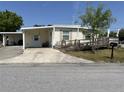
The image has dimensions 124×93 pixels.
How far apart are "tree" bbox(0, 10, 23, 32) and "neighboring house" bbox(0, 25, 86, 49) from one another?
30.2 m

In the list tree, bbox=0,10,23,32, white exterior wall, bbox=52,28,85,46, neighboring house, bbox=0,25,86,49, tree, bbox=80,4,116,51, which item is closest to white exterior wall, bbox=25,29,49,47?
neighboring house, bbox=0,25,86,49

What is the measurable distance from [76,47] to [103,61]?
26.4 feet

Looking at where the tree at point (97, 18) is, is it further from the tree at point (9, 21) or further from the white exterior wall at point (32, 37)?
the tree at point (9, 21)

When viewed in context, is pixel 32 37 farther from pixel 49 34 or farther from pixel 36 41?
pixel 49 34

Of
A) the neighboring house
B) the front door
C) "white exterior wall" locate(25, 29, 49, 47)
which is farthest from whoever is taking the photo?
the front door

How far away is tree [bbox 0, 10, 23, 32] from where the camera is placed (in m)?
60.7

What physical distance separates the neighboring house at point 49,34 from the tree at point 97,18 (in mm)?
4740

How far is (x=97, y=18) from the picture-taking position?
23.2m

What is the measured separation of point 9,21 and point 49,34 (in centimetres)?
3412

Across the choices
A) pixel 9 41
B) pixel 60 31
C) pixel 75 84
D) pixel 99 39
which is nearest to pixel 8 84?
pixel 75 84

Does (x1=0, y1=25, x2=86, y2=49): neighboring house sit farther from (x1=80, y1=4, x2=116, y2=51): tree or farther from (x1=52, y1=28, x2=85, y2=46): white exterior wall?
(x1=80, y1=4, x2=116, y2=51): tree

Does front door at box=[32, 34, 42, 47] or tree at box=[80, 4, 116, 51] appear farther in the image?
front door at box=[32, 34, 42, 47]

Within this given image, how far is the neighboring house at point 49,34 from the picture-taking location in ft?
93.7

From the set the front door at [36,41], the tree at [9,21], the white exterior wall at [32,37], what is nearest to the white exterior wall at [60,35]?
the white exterior wall at [32,37]
